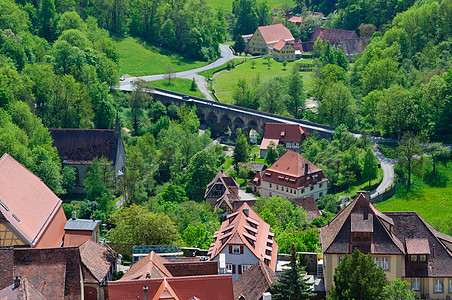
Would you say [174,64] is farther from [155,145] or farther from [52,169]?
[52,169]

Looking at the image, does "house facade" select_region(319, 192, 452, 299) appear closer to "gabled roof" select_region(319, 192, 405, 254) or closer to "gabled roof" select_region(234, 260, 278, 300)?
"gabled roof" select_region(319, 192, 405, 254)

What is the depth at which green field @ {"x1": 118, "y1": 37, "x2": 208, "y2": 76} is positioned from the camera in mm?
171250

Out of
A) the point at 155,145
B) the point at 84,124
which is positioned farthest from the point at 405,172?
the point at 84,124

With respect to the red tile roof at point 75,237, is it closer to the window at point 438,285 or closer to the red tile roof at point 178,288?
the red tile roof at point 178,288

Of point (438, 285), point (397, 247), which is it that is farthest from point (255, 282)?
point (438, 285)

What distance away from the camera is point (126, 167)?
106000 millimetres

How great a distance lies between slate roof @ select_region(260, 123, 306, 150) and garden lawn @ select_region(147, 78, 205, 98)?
110 feet

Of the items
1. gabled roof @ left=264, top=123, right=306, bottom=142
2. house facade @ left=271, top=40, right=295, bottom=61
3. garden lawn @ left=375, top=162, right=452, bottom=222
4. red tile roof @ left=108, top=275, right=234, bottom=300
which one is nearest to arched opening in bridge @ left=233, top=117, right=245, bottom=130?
gabled roof @ left=264, top=123, right=306, bottom=142

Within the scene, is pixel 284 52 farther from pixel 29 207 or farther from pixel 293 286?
pixel 293 286

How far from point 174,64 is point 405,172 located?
8659 cm

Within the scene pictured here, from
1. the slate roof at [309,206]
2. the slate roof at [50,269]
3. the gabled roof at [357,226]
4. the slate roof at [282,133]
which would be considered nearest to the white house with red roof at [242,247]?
the gabled roof at [357,226]

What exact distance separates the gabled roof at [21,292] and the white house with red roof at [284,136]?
8390cm

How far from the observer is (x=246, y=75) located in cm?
17675

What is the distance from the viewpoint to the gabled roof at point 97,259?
53.0m
